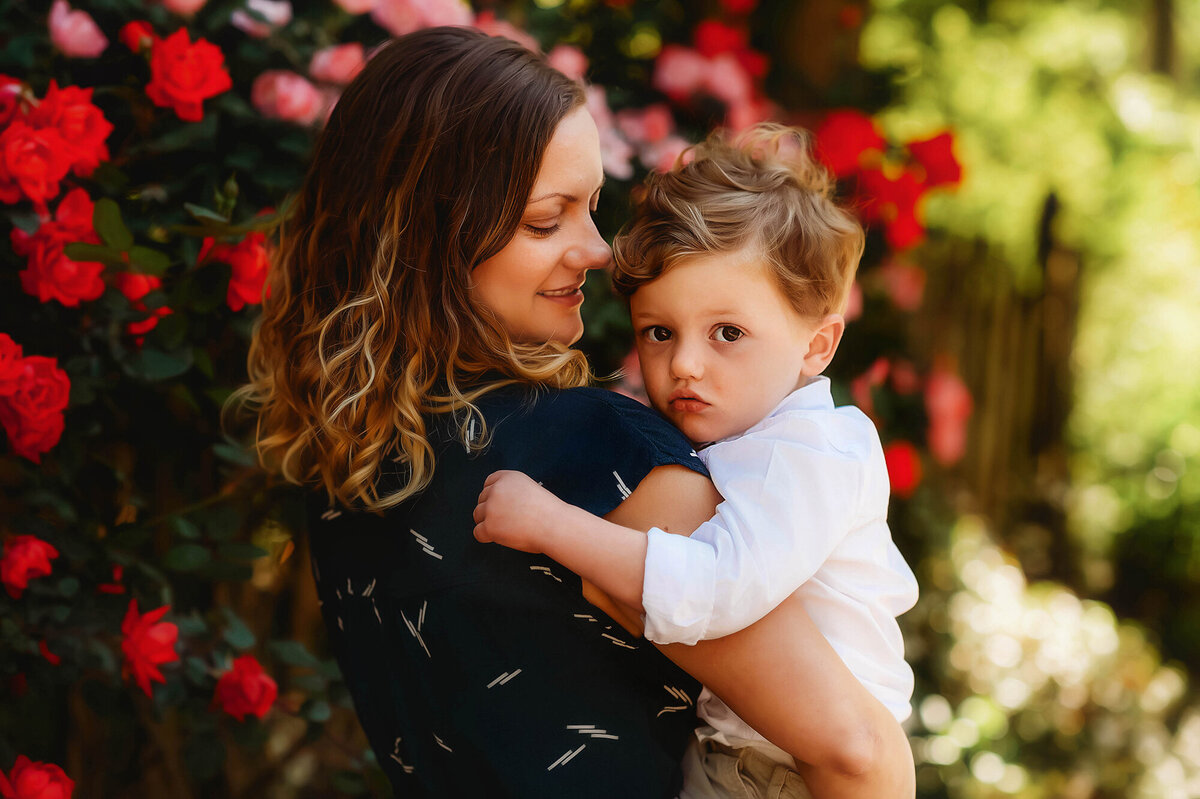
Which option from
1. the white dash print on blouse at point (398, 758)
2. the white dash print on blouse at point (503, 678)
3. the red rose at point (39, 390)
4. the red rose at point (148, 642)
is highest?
the white dash print on blouse at point (503, 678)

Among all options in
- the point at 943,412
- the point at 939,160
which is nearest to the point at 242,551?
the point at 939,160

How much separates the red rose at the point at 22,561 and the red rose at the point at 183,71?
32.7 inches

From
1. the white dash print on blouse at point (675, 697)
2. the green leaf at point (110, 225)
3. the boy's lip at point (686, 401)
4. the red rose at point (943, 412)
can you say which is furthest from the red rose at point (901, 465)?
the green leaf at point (110, 225)

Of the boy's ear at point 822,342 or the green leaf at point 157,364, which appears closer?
the boy's ear at point 822,342

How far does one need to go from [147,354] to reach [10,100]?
49 centimetres

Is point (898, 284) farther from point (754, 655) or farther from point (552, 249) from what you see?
point (754, 655)

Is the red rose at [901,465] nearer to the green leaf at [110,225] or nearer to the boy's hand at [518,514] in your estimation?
the boy's hand at [518,514]

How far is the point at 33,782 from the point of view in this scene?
1557 millimetres

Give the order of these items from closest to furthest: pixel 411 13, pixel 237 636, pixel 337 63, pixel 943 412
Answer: pixel 237 636 < pixel 337 63 < pixel 411 13 < pixel 943 412

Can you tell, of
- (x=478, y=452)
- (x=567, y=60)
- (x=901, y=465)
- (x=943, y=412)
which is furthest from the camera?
(x=943, y=412)

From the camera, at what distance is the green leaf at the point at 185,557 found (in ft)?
5.67

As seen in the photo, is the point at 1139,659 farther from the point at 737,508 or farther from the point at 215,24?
the point at 215,24

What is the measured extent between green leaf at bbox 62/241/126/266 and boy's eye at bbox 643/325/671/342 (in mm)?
923

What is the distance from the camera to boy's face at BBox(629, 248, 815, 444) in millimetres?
1315
